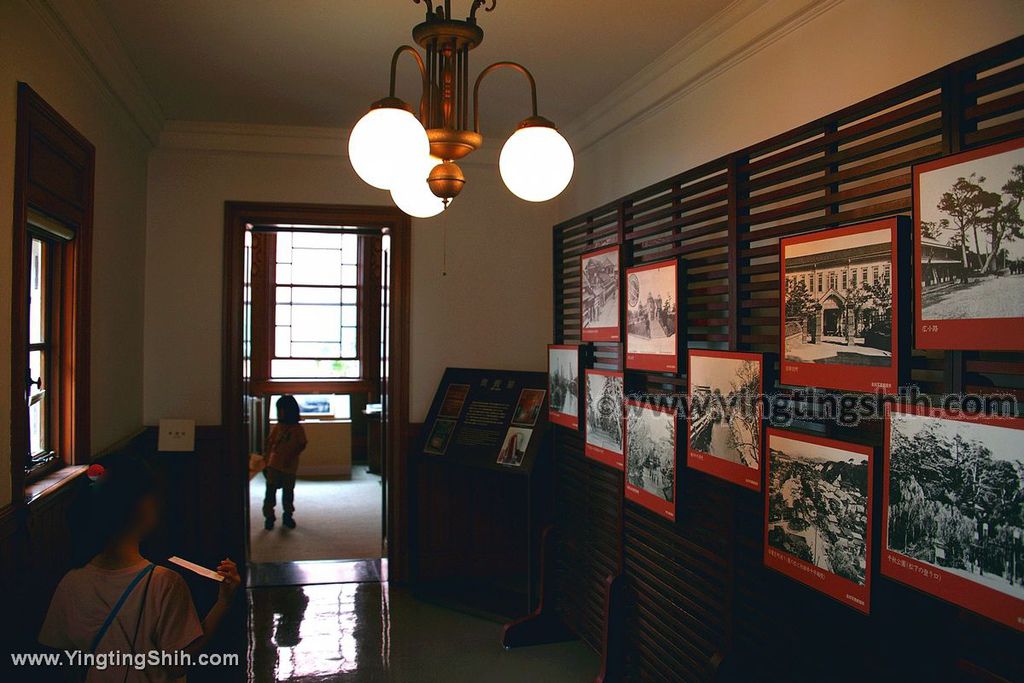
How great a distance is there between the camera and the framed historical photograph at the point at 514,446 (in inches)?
171

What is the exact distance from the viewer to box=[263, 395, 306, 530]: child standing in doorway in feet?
21.9

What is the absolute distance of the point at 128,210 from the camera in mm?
4434

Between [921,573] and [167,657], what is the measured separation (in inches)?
75.2

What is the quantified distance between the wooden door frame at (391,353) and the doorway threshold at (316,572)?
0.22 m

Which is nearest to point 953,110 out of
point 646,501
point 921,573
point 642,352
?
point 921,573

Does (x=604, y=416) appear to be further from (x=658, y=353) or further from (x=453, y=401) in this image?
(x=453, y=401)

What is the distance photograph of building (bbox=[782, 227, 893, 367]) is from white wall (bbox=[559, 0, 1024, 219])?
668 mm

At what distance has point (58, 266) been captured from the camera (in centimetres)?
338

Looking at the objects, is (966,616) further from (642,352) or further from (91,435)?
(91,435)

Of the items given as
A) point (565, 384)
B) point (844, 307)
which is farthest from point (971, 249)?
point (565, 384)

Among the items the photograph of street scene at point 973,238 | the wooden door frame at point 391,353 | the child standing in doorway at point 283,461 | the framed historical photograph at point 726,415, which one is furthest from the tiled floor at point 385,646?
the photograph of street scene at point 973,238

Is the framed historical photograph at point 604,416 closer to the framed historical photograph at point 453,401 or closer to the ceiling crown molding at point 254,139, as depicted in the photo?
the framed historical photograph at point 453,401

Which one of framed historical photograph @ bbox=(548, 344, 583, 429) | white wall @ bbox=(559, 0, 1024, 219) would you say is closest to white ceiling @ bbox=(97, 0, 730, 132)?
white wall @ bbox=(559, 0, 1024, 219)

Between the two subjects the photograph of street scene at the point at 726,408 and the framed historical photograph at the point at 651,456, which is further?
the framed historical photograph at the point at 651,456
